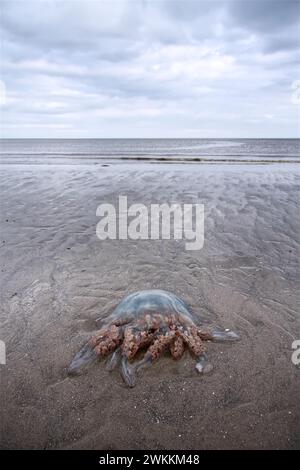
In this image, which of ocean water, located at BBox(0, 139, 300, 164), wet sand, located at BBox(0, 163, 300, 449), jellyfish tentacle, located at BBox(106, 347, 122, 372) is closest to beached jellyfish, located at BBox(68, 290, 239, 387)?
jellyfish tentacle, located at BBox(106, 347, 122, 372)

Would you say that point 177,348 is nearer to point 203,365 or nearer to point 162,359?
point 162,359

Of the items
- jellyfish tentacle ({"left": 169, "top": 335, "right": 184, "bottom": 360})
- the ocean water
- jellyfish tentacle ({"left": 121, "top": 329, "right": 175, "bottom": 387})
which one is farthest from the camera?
the ocean water

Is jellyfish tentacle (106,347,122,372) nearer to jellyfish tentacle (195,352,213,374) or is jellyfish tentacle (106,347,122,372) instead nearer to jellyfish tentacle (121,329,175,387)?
jellyfish tentacle (121,329,175,387)

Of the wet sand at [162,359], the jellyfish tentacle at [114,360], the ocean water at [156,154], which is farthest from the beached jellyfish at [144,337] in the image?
the ocean water at [156,154]

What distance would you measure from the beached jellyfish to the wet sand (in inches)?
4.8

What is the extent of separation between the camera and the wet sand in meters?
2.80

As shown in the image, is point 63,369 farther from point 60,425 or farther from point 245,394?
point 245,394

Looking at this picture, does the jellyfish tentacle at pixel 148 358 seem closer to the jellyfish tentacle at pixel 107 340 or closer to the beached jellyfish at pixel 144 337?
the beached jellyfish at pixel 144 337

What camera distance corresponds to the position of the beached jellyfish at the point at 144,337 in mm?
3434

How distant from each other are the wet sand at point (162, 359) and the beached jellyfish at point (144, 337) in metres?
0.12

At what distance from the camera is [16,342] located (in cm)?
392

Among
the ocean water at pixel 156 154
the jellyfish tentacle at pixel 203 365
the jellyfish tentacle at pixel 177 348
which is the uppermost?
the ocean water at pixel 156 154

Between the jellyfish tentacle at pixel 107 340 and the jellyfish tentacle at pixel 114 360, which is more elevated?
the jellyfish tentacle at pixel 107 340
